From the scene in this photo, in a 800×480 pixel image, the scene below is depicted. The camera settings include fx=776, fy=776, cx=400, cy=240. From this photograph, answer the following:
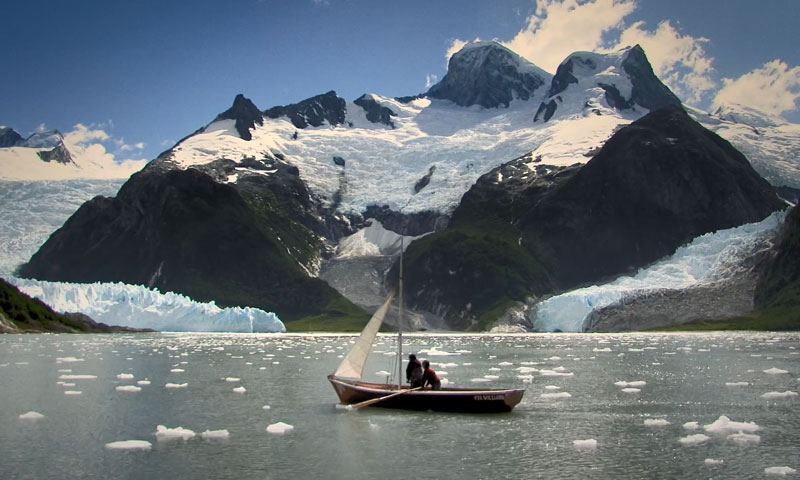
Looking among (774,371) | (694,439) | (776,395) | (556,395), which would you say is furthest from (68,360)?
(774,371)

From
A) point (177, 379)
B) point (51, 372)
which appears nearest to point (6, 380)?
point (51, 372)

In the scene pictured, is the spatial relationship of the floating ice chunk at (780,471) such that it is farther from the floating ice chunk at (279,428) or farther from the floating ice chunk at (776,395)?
the floating ice chunk at (279,428)

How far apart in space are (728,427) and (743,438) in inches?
103

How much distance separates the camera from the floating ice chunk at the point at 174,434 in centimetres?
4078

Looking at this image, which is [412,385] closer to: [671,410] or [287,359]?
[671,410]

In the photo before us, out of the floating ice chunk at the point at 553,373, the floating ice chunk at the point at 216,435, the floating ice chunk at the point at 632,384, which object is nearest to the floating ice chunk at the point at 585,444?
the floating ice chunk at the point at 216,435

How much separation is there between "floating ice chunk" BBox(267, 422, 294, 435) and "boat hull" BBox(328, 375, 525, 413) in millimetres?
8452

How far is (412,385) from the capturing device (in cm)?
5200

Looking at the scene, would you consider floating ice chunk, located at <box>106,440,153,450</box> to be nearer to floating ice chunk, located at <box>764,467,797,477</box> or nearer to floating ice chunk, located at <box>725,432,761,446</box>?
floating ice chunk, located at <box>764,467,797,477</box>

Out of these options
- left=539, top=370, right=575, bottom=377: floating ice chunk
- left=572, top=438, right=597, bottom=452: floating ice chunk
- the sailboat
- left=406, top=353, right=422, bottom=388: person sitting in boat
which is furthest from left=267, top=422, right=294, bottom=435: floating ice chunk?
left=539, top=370, right=575, bottom=377: floating ice chunk

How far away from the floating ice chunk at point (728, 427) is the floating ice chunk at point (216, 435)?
25598 millimetres

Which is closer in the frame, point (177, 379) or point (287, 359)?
point (177, 379)

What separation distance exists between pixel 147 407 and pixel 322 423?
13554 millimetres

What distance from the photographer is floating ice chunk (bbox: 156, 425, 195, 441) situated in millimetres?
40781
